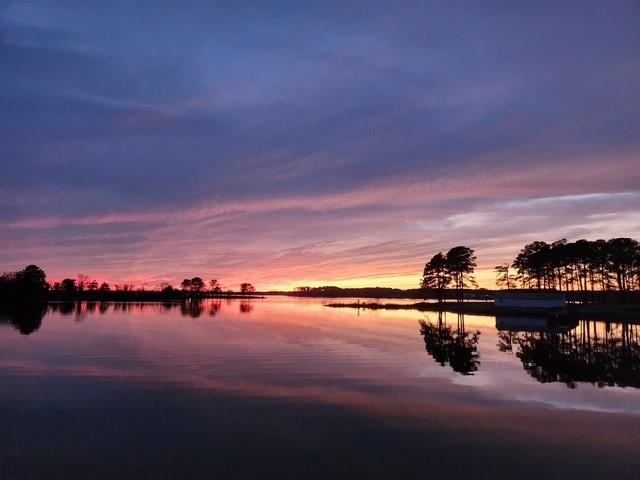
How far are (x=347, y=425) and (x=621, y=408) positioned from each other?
12.0m

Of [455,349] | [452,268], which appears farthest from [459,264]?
[455,349]

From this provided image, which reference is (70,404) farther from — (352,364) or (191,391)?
(352,364)

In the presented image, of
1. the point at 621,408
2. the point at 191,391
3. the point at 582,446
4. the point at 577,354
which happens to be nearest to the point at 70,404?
the point at 191,391

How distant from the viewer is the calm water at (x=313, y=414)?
12.9 metres

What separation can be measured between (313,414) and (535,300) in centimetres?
9317

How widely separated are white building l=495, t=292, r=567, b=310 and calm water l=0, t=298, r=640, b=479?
64.0 m

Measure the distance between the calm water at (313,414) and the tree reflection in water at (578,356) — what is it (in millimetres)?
287

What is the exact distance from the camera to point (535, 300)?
99250 mm

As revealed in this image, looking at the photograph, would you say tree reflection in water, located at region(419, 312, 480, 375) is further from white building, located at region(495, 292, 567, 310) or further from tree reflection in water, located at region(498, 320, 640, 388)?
white building, located at region(495, 292, 567, 310)

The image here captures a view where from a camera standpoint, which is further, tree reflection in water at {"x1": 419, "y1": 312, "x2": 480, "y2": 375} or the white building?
the white building

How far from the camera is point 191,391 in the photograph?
2159 cm

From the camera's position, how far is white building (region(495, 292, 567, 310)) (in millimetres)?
94938

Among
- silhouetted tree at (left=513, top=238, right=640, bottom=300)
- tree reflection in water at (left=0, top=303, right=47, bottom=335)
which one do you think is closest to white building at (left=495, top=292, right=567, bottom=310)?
silhouetted tree at (left=513, top=238, right=640, bottom=300)

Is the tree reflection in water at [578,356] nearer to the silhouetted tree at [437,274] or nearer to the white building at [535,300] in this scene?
the white building at [535,300]
